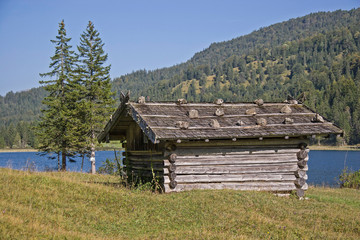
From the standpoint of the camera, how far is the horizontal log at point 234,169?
15758 mm

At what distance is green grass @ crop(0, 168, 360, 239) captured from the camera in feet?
33.2

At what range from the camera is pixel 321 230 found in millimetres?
11461

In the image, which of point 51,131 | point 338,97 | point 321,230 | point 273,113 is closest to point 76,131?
point 51,131

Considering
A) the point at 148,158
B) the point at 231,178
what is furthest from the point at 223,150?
the point at 148,158

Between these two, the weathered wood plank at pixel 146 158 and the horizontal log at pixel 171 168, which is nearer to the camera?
the horizontal log at pixel 171 168

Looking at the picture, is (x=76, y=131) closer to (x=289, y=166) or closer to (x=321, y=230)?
(x=289, y=166)

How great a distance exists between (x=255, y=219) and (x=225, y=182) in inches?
181

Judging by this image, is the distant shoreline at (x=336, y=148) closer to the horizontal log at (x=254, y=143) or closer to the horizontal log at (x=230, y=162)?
the horizontal log at (x=254, y=143)

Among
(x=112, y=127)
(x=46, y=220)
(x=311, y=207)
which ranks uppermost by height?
(x=112, y=127)

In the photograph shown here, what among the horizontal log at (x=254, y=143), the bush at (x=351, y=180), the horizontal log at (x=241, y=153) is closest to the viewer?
the horizontal log at (x=254, y=143)

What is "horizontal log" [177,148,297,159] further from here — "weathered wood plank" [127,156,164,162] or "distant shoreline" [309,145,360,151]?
"distant shoreline" [309,145,360,151]

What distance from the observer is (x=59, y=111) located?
36.0 metres

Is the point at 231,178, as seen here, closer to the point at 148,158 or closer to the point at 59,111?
the point at 148,158

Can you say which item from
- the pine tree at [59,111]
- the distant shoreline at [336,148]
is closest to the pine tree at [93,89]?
the pine tree at [59,111]
